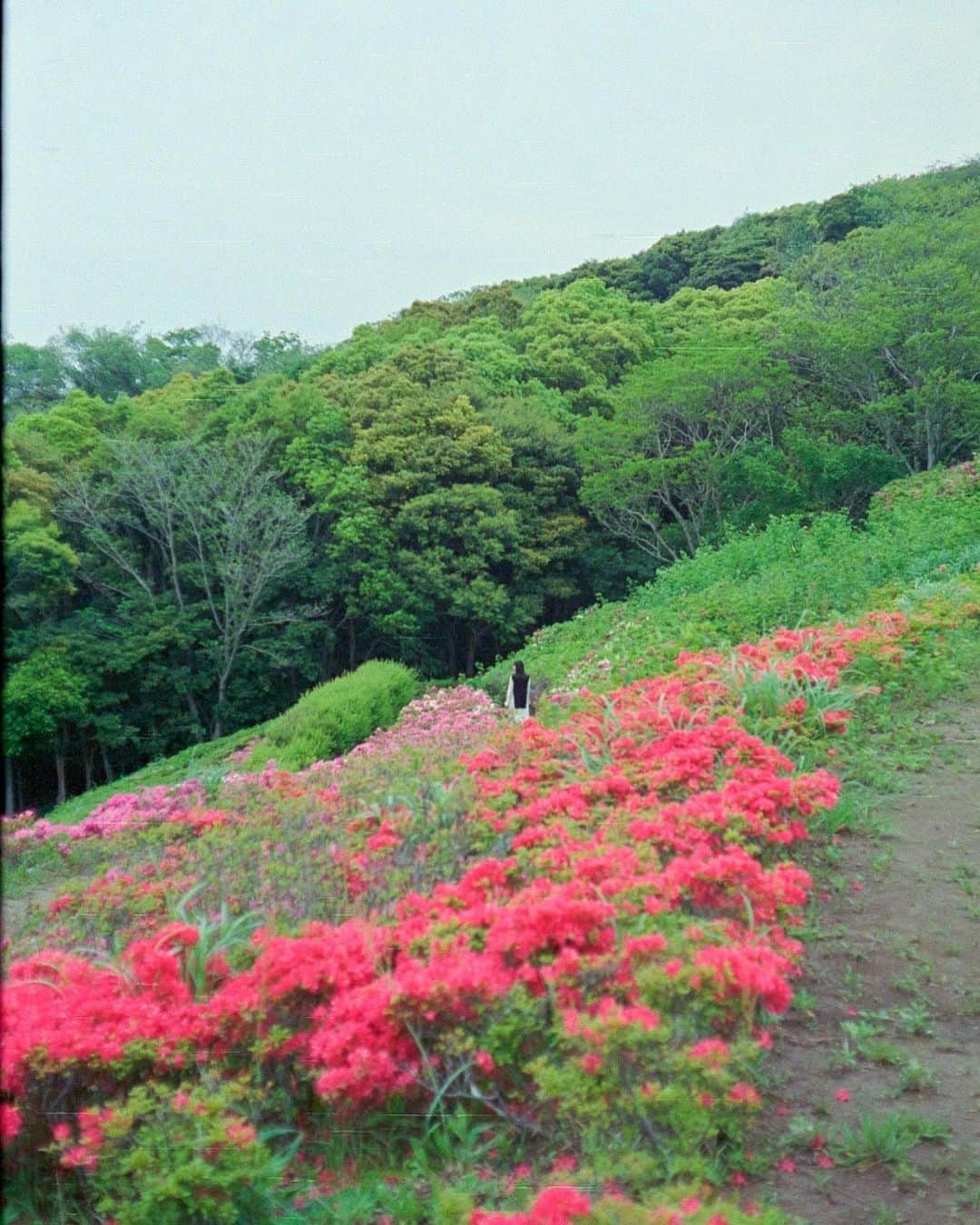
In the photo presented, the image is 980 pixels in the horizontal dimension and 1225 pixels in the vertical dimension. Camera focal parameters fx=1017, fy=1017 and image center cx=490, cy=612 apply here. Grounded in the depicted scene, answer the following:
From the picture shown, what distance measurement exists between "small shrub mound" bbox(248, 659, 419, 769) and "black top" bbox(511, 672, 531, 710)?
8.60 ft

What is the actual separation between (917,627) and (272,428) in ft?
46.2

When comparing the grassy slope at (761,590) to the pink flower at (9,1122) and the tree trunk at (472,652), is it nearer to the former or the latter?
the pink flower at (9,1122)

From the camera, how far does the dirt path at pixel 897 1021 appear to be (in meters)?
2.10

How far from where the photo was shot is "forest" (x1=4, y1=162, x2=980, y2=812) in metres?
15.7

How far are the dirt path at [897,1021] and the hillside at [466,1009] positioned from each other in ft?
0.07

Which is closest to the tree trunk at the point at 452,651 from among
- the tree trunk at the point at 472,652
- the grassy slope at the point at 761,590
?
the tree trunk at the point at 472,652

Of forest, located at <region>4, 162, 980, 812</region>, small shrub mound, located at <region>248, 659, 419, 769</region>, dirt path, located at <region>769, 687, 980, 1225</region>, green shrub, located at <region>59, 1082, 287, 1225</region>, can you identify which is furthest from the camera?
forest, located at <region>4, 162, 980, 812</region>

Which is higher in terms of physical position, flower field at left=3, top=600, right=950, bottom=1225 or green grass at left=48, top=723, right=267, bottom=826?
flower field at left=3, top=600, right=950, bottom=1225

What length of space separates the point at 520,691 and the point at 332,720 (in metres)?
3.46

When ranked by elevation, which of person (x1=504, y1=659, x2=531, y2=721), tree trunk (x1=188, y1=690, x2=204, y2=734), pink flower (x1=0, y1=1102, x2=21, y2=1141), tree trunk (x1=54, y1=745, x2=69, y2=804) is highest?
pink flower (x1=0, y1=1102, x2=21, y2=1141)

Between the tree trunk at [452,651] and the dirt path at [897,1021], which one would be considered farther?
the tree trunk at [452,651]

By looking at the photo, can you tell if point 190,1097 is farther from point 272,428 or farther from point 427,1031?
point 272,428

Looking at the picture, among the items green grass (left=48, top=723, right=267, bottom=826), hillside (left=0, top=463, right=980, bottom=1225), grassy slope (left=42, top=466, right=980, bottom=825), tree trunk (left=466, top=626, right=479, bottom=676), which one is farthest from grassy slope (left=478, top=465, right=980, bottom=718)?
tree trunk (left=466, top=626, right=479, bottom=676)

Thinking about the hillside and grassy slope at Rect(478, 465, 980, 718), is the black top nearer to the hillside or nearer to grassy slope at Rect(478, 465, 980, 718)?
grassy slope at Rect(478, 465, 980, 718)
